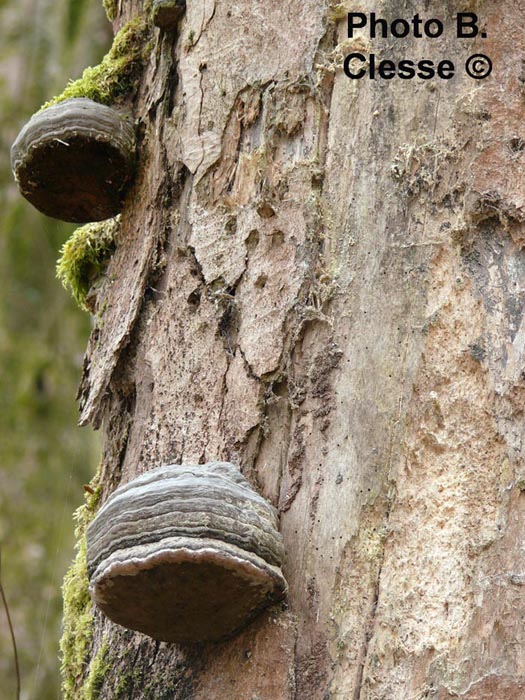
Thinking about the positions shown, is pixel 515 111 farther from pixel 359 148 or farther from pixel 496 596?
pixel 496 596

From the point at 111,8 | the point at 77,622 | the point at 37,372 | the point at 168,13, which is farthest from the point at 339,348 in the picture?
the point at 37,372

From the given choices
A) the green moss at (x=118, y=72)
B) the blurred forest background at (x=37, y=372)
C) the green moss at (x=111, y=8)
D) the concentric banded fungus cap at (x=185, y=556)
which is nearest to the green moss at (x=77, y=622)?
the concentric banded fungus cap at (x=185, y=556)

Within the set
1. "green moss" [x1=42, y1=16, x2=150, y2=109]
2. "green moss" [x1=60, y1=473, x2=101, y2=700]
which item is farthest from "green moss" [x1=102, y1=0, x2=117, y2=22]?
"green moss" [x1=60, y1=473, x2=101, y2=700]

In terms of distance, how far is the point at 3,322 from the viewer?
27.9 feet

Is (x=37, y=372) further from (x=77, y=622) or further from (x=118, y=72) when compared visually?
(x=77, y=622)

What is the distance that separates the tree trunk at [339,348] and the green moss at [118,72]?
0.28 meters

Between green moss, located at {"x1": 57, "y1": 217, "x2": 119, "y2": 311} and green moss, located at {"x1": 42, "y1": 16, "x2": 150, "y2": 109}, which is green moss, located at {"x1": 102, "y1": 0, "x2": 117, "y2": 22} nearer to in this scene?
green moss, located at {"x1": 42, "y1": 16, "x2": 150, "y2": 109}

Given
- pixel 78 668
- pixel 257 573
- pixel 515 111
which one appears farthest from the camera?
pixel 78 668

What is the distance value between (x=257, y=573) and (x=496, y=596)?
48cm

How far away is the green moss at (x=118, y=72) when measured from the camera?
2656mm

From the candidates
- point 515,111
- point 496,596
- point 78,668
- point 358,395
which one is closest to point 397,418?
point 358,395

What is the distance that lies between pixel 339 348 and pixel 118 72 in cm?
119

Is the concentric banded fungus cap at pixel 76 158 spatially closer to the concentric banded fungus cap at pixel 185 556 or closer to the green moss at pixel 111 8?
the green moss at pixel 111 8

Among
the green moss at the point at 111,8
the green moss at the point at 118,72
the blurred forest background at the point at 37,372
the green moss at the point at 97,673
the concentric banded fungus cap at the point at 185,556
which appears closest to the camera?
the concentric banded fungus cap at the point at 185,556
